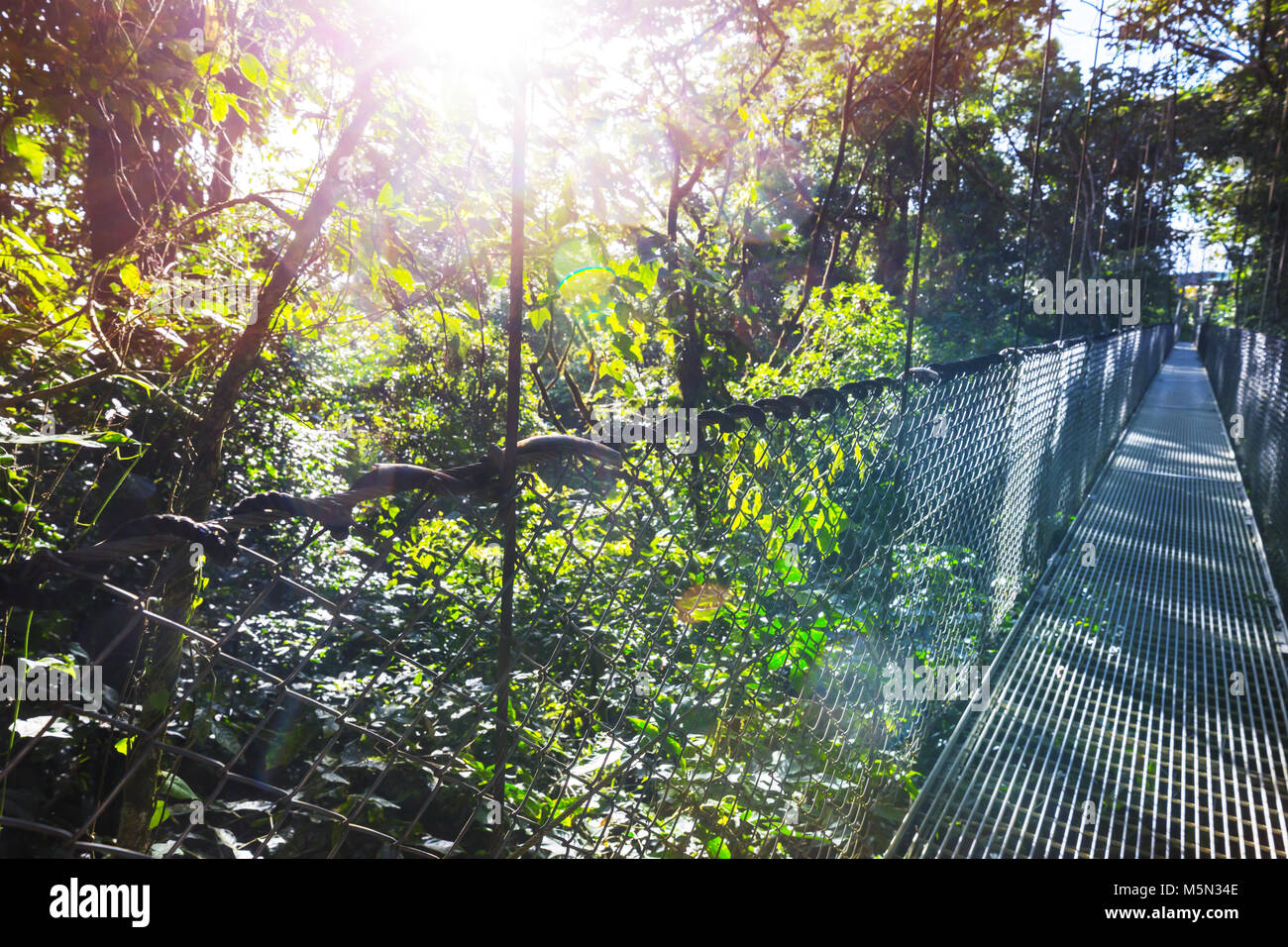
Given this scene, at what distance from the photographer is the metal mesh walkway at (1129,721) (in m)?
2.32

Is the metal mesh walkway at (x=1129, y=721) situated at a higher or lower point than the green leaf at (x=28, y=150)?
lower

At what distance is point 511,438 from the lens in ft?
3.33

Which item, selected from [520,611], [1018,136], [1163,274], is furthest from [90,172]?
[1163,274]

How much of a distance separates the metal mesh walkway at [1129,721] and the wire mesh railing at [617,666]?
0.22 metres

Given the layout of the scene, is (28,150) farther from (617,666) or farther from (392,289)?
(617,666)

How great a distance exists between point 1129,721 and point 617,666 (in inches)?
96.4

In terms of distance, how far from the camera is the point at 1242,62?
27.0 feet

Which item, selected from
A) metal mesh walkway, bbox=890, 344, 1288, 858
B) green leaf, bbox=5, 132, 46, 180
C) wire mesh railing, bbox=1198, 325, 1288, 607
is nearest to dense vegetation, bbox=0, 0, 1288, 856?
green leaf, bbox=5, 132, 46, 180

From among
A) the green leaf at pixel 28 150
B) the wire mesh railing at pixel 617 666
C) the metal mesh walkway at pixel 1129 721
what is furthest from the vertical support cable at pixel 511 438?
the metal mesh walkway at pixel 1129 721

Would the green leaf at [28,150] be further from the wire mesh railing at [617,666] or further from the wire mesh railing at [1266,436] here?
the wire mesh railing at [1266,436]

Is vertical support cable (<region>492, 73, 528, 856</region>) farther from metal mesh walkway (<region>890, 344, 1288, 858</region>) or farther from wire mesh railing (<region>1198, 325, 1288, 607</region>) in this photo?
wire mesh railing (<region>1198, 325, 1288, 607</region>)

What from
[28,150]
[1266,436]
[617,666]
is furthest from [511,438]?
[1266,436]

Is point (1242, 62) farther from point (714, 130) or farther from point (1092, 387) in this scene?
point (714, 130)

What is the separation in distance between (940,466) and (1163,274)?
23002mm
